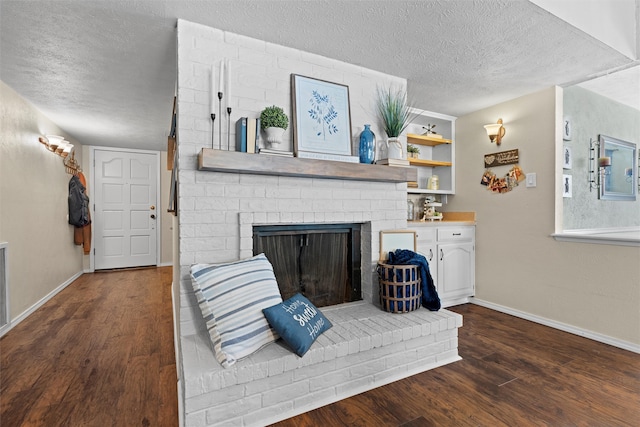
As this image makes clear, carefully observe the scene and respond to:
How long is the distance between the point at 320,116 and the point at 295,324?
1410 millimetres

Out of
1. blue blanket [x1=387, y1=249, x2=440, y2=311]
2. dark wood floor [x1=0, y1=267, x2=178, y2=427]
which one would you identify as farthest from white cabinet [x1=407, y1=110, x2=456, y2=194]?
dark wood floor [x1=0, y1=267, x2=178, y2=427]

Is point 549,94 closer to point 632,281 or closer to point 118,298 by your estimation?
point 632,281

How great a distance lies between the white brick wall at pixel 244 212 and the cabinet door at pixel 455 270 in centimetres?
126

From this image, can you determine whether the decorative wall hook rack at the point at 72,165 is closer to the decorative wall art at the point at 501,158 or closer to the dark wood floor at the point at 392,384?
the dark wood floor at the point at 392,384

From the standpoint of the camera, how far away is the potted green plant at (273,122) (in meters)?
2.05

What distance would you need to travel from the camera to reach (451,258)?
339 centimetres

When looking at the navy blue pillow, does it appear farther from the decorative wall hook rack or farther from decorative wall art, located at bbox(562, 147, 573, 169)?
the decorative wall hook rack

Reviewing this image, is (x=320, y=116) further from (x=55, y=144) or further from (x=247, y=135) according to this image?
(x=55, y=144)

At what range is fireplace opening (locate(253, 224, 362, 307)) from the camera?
2.29m

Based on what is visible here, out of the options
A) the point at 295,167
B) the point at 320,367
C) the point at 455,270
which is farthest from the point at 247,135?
the point at 455,270

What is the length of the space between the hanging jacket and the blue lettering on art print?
4025mm

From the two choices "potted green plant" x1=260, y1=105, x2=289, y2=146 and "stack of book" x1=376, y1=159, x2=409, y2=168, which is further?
"stack of book" x1=376, y1=159, x2=409, y2=168

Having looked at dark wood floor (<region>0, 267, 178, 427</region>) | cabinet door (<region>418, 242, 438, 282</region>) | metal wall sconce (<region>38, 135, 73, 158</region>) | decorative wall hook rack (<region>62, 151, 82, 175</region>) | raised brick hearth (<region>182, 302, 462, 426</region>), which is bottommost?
dark wood floor (<region>0, 267, 178, 427</region>)

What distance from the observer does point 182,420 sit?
5.12ft
